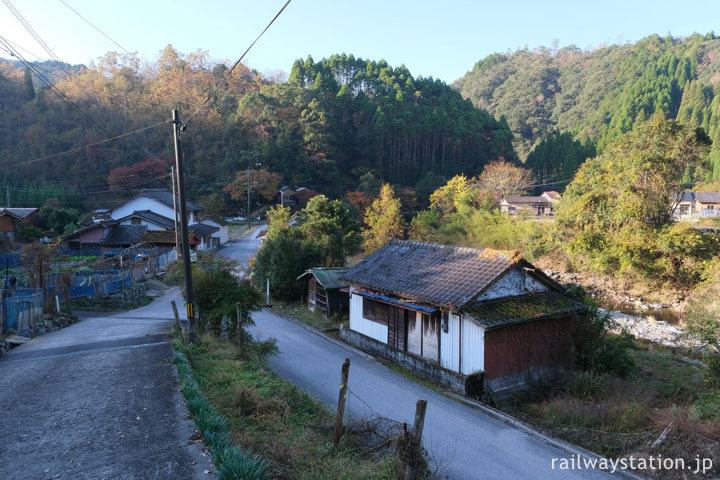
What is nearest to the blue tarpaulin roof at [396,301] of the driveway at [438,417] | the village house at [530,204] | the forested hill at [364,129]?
the driveway at [438,417]

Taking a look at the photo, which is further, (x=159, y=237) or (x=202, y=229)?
(x=202, y=229)

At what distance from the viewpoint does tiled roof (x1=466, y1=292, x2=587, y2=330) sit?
10344 millimetres

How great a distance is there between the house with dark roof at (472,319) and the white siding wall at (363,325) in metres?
0.07

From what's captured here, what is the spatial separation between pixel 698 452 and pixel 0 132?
70.5 meters

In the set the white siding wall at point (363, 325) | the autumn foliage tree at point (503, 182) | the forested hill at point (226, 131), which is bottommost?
the white siding wall at point (363, 325)

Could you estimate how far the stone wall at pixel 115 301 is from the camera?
1908 centimetres

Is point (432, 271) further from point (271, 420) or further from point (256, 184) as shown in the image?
point (256, 184)

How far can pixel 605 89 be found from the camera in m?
90.9

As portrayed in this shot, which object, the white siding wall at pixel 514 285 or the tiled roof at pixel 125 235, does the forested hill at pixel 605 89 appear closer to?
the white siding wall at pixel 514 285

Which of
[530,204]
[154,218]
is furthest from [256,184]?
[530,204]

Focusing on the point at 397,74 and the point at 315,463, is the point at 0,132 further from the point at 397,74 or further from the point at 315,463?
the point at 315,463

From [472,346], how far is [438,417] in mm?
2313

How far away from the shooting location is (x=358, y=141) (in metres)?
58.8

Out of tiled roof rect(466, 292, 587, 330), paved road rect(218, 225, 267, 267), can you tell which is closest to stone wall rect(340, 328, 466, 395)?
tiled roof rect(466, 292, 587, 330)
